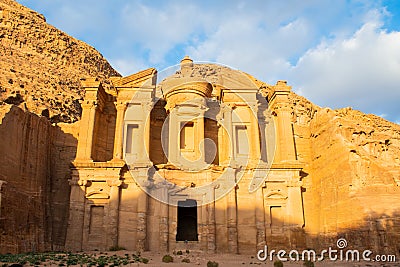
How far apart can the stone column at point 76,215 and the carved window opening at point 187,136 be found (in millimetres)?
7763

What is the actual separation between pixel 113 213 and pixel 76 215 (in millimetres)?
2259

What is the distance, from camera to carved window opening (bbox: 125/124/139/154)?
29.6 metres

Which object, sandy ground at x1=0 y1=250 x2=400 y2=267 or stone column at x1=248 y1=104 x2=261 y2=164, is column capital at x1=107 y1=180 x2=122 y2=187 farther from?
stone column at x1=248 y1=104 x2=261 y2=164

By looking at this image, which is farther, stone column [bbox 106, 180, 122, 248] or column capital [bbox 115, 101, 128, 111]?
column capital [bbox 115, 101, 128, 111]

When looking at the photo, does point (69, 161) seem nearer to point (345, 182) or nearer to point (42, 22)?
point (345, 182)

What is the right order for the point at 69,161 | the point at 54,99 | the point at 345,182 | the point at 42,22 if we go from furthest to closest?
the point at 42,22, the point at 54,99, the point at 69,161, the point at 345,182

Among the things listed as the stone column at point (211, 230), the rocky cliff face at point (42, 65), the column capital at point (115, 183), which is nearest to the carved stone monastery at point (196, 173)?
the stone column at point (211, 230)

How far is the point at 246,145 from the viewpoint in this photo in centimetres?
3062

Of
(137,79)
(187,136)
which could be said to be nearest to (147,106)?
(137,79)

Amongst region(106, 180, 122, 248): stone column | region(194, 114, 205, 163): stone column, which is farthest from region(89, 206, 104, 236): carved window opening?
region(194, 114, 205, 163): stone column

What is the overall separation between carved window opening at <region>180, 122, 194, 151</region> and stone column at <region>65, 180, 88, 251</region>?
25.5 feet

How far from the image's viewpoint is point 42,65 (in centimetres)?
5144

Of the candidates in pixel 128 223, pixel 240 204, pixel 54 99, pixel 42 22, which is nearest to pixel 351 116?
pixel 240 204

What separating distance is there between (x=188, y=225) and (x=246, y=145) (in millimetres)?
7176
